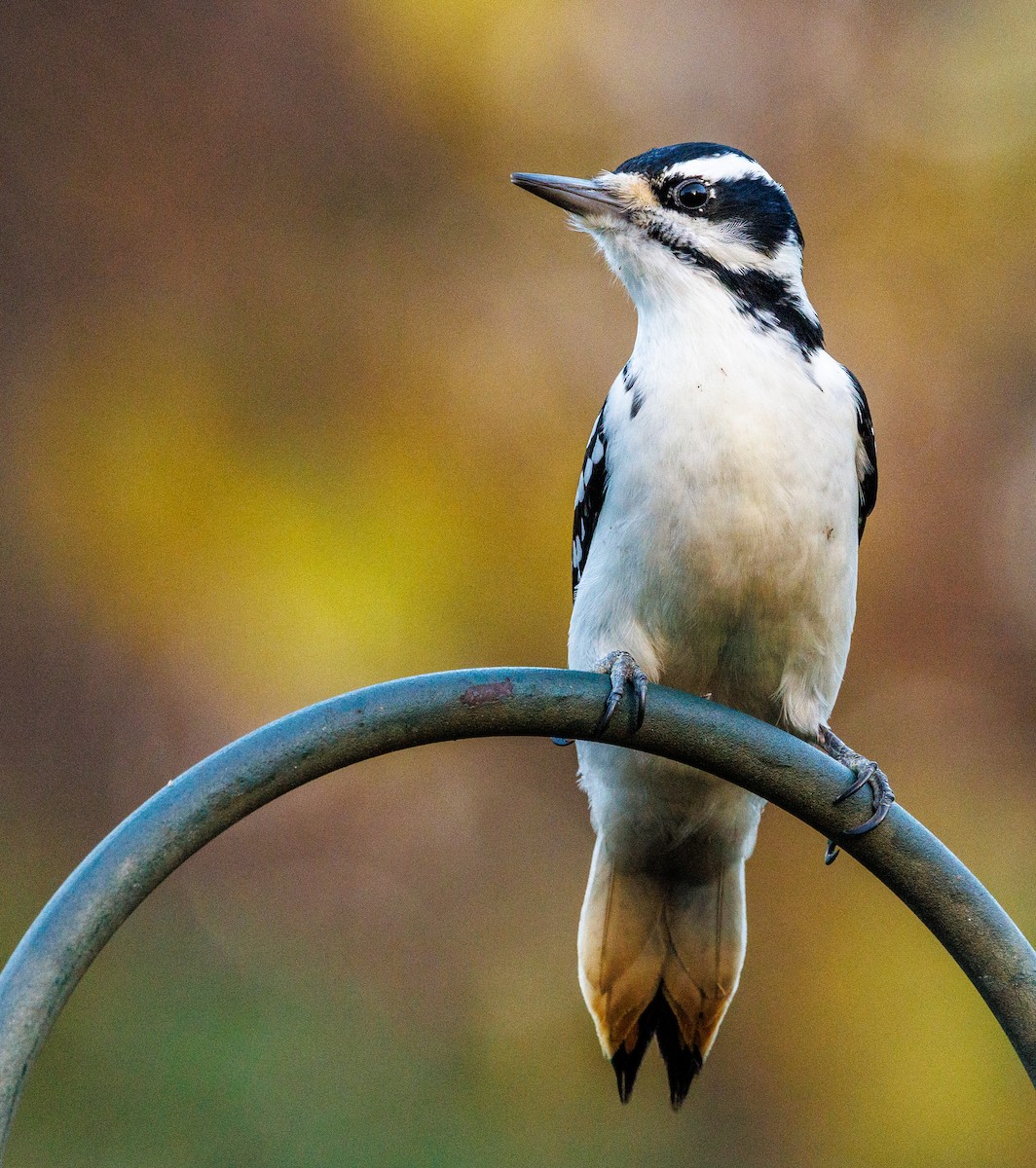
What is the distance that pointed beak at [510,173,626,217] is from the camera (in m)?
3.25

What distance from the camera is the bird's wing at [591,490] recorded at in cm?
329

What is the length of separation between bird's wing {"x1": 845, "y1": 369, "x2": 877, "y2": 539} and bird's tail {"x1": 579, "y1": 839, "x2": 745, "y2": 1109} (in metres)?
0.95

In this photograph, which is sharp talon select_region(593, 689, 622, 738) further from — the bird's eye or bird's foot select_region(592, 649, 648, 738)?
the bird's eye

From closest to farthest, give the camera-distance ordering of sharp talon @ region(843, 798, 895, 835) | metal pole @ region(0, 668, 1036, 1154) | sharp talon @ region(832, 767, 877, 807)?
metal pole @ region(0, 668, 1036, 1154) → sharp talon @ region(843, 798, 895, 835) → sharp talon @ region(832, 767, 877, 807)

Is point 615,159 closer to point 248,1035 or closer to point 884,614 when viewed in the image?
point 884,614

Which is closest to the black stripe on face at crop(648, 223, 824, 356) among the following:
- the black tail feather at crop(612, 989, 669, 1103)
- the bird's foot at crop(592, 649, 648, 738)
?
the bird's foot at crop(592, 649, 648, 738)

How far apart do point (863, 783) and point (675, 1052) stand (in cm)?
107

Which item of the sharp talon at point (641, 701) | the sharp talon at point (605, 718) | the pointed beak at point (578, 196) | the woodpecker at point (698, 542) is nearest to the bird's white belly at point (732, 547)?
the woodpecker at point (698, 542)

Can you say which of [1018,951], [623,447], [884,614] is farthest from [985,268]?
[1018,951]

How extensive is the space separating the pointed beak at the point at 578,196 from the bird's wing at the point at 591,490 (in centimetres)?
42

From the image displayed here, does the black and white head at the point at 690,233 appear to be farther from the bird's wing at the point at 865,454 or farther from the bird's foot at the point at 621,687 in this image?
the bird's foot at the point at 621,687

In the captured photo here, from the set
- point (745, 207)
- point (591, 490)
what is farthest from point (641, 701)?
point (745, 207)

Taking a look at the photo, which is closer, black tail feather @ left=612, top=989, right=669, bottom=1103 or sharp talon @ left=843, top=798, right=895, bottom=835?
sharp talon @ left=843, top=798, right=895, bottom=835

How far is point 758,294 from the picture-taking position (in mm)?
3316
